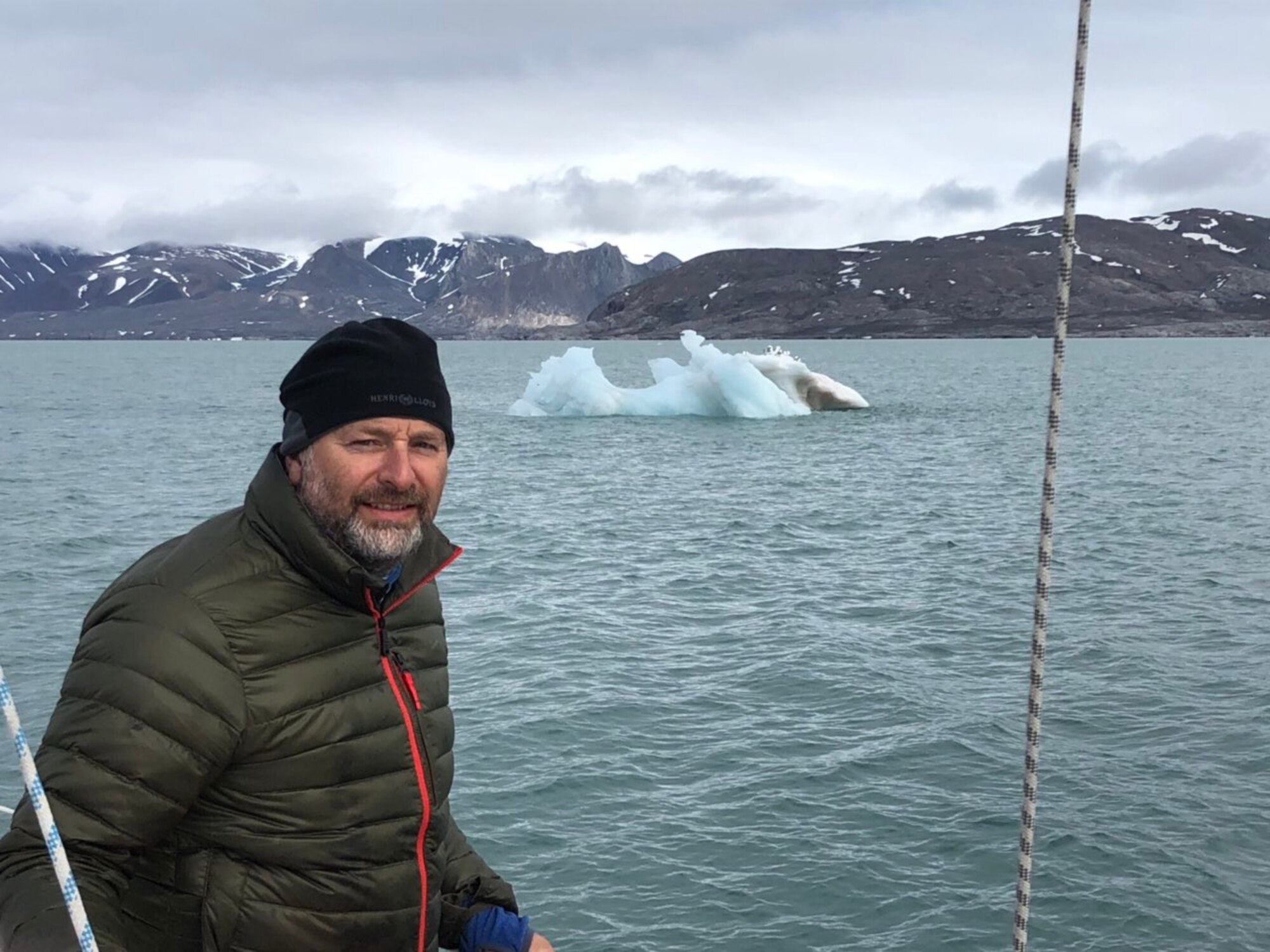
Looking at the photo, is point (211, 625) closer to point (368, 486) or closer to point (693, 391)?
point (368, 486)

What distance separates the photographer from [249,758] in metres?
3.14

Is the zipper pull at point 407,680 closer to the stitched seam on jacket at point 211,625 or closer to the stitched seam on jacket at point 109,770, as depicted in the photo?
the stitched seam on jacket at point 211,625

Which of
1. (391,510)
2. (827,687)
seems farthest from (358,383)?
(827,687)

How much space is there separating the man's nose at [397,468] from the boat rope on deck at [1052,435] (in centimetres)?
193

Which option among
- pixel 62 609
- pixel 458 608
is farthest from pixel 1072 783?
pixel 62 609

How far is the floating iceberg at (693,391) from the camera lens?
6328 cm

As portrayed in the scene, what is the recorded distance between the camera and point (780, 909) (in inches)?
428

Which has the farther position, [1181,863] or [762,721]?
[762,721]

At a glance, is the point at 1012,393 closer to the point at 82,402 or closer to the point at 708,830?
the point at 82,402

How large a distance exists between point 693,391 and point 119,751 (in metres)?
63.8

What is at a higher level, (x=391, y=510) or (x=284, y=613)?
(x=391, y=510)

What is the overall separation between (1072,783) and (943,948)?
3992 millimetres

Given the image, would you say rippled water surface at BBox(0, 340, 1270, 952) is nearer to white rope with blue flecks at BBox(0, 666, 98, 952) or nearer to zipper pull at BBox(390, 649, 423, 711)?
zipper pull at BBox(390, 649, 423, 711)

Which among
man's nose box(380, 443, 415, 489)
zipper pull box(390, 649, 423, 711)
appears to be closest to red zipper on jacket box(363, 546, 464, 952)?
zipper pull box(390, 649, 423, 711)
